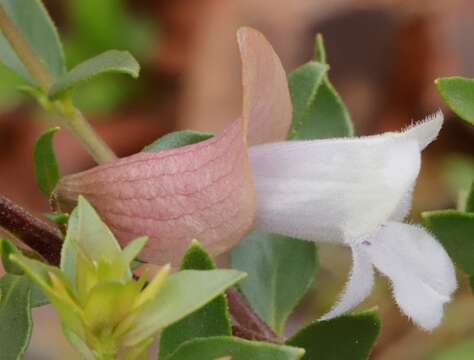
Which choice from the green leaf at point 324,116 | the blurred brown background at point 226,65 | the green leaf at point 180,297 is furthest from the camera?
the blurred brown background at point 226,65

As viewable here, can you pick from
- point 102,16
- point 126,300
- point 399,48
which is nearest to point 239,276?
point 126,300

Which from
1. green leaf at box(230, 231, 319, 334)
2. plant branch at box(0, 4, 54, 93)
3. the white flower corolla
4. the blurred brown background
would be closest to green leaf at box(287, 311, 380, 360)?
the white flower corolla

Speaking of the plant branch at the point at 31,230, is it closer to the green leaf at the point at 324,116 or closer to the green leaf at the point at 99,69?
the green leaf at the point at 99,69

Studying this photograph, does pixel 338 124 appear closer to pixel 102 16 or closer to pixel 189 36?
pixel 102 16

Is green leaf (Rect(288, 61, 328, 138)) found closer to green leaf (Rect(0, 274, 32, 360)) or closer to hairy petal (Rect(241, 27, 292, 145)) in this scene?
hairy petal (Rect(241, 27, 292, 145))

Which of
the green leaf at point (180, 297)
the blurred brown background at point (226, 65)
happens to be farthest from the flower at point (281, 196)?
the blurred brown background at point (226, 65)
